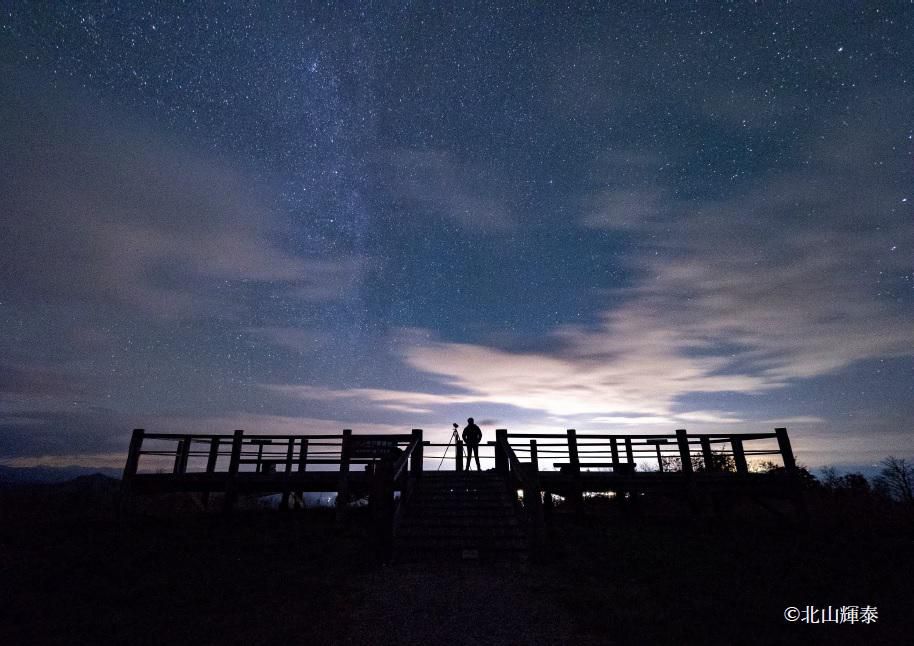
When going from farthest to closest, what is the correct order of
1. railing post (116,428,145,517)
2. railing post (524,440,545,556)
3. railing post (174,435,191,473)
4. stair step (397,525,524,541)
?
railing post (174,435,191,473)
railing post (116,428,145,517)
stair step (397,525,524,541)
railing post (524,440,545,556)

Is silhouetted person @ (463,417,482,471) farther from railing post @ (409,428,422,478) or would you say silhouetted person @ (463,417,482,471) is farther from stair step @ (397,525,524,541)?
stair step @ (397,525,524,541)

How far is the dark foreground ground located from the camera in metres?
5.44

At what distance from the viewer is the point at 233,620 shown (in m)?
5.79

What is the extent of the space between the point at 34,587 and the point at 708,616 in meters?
10.4

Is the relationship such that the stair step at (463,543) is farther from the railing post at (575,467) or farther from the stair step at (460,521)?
the railing post at (575,467)

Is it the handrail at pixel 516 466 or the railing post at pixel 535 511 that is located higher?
the handrail at pixel 516 466

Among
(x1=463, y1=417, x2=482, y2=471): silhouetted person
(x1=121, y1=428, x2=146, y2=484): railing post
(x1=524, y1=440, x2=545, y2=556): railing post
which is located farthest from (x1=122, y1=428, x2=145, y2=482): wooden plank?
(x1=524, y1=440, x2=545, y2=556): railing post

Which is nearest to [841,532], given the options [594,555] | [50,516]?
[594,555]

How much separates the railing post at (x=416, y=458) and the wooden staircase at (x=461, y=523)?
31 centimetres

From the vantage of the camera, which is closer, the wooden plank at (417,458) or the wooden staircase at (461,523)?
the wooden staircase at (461,523)

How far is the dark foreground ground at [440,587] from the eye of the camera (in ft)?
17.9

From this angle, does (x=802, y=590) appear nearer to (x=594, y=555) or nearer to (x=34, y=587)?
(x=594, y=555)

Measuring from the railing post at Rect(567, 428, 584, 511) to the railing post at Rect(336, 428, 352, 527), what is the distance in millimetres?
6708

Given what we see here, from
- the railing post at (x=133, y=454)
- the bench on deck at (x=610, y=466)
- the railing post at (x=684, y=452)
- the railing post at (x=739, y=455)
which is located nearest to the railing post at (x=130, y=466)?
the railing post at (x=133, y=454)
